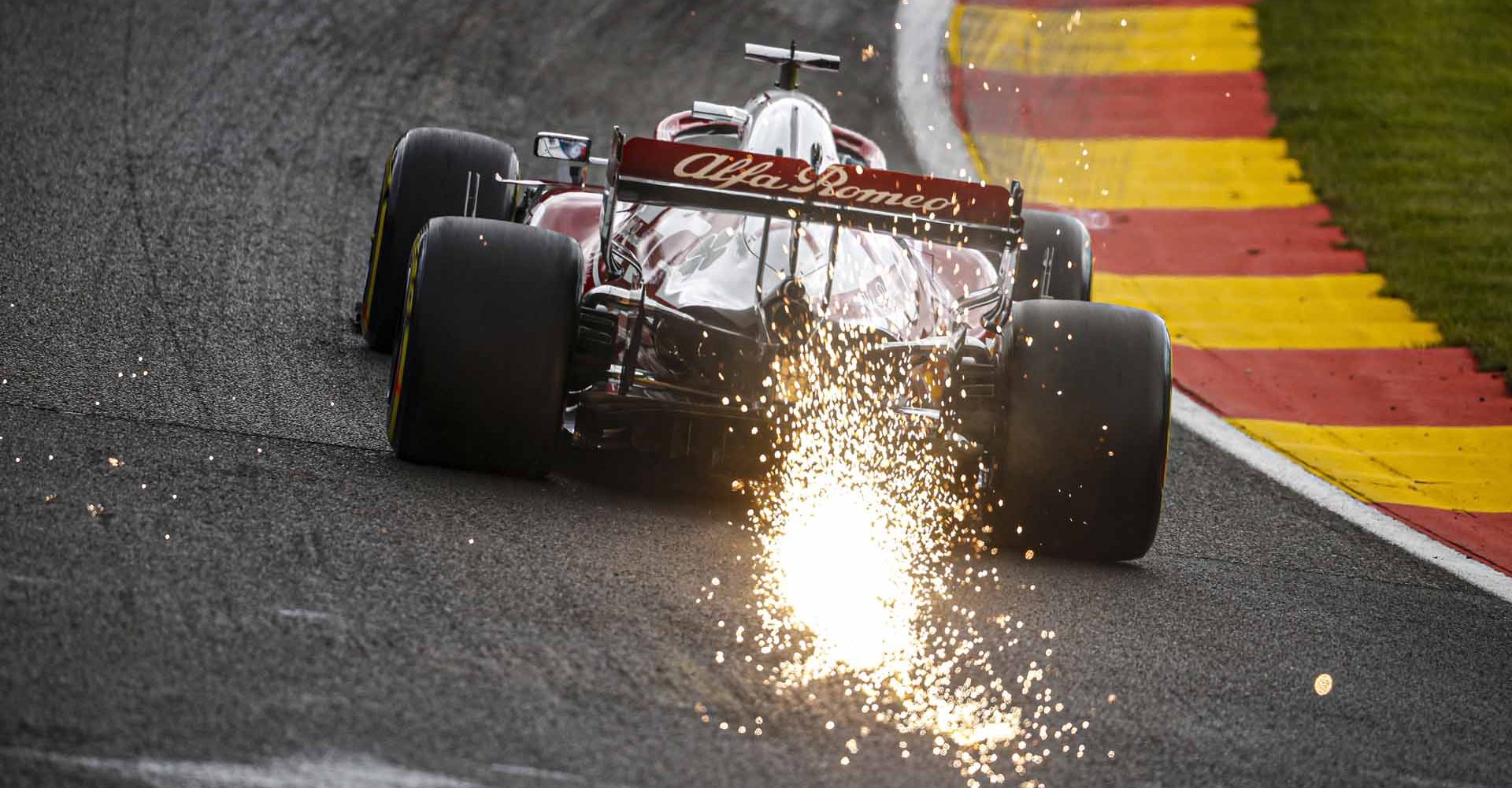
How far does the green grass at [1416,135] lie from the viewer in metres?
9.76

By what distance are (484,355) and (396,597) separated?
119 cm

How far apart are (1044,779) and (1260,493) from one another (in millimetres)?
3540

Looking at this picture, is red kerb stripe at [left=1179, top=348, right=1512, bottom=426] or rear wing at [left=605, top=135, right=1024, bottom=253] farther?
red kerb stripe at [left=1179, top=348, right=1512, bottom=426]

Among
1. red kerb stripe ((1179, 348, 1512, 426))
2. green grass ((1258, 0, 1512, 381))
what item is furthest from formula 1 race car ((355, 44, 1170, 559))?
green grass ((1258, 0, 1512, 381))

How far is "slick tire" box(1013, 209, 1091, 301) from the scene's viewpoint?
7281 millimetres

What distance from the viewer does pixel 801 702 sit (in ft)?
12.3

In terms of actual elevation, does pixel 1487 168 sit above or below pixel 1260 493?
above

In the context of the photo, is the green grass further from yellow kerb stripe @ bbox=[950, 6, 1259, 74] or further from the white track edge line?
the white track edge line

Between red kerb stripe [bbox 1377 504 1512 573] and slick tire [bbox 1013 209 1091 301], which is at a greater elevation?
slick tire [bbox 1013 209 1091 301]

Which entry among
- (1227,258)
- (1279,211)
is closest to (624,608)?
(1227,258)

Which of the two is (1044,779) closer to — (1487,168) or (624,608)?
(624,608)

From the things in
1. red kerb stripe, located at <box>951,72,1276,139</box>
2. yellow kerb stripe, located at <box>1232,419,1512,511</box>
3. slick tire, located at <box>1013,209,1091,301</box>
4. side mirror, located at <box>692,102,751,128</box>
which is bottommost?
yellow kerb stripe, located at <box>1232,419,1512,511</box>

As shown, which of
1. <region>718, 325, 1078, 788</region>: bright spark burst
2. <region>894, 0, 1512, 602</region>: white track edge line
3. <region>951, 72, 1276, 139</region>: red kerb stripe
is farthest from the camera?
<region>951, 72, 1276, 139</region>: red kerb stripe

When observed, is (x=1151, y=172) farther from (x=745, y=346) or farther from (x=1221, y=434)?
(x=745, y=346)
